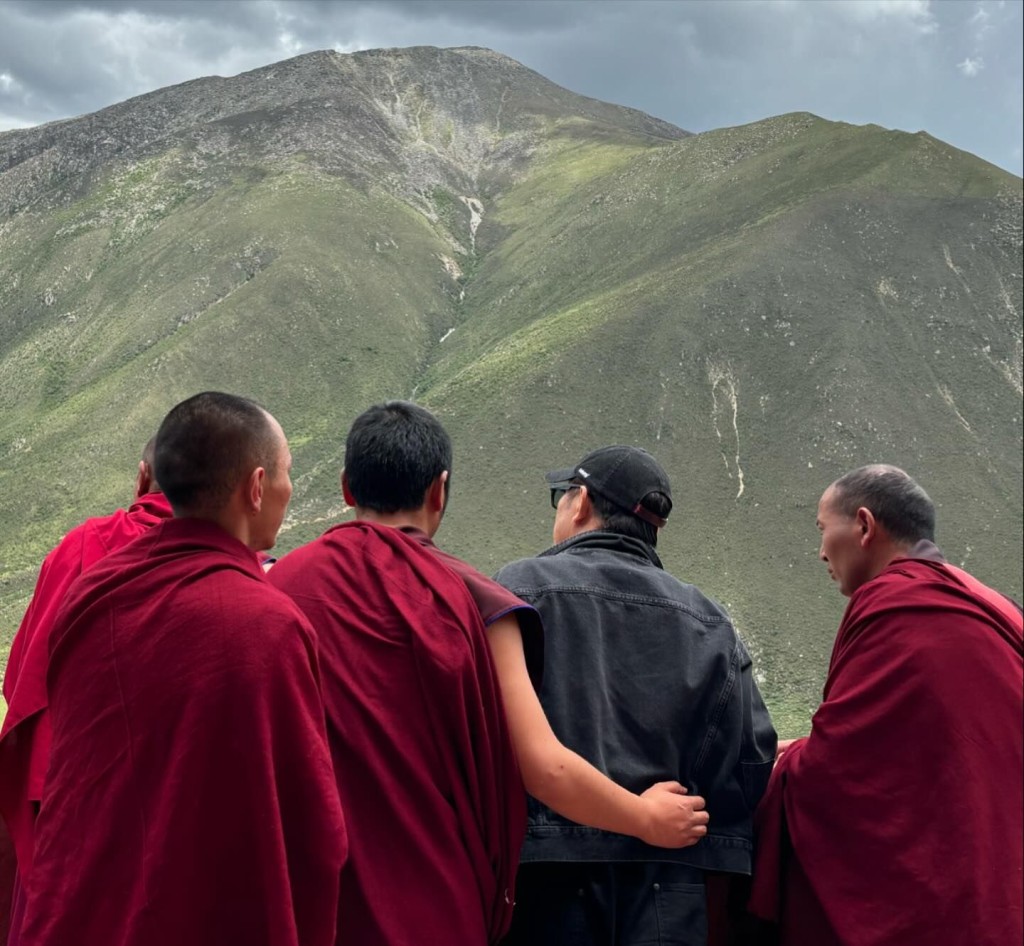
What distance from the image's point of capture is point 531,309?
48156 millimetres

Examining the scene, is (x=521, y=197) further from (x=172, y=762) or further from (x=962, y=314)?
(x=172, y=762)

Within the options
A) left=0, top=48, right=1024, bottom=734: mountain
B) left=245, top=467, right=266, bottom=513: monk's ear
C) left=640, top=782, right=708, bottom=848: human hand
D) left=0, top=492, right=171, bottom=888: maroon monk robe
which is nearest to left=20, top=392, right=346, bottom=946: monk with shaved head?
left=245, top=467, right=266, bottom=513: monk's ear

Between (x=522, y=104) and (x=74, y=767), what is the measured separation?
95.8 metres

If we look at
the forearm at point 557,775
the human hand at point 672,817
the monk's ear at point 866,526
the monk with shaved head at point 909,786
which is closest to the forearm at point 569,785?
the forearm at point 557,775

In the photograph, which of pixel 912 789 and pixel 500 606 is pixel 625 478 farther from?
pixel 912 789

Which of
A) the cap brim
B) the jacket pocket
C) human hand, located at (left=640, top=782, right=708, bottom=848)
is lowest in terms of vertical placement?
the jacket pocket

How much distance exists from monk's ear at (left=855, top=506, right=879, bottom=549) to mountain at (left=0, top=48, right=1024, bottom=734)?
1478 centimetres

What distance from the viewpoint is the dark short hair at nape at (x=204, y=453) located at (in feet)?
10.0

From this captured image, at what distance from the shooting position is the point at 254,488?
3.09 metres

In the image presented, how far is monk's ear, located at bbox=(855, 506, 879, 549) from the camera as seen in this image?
4117mm

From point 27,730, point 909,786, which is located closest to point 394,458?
point 27,730

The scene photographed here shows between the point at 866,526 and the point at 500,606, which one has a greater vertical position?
the point at 866,526

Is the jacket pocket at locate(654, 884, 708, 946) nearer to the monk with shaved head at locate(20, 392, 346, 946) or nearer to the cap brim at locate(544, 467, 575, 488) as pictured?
the monk with shaved head at locate(20, 392, 346, 946)

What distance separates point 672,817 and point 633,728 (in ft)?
0.98
